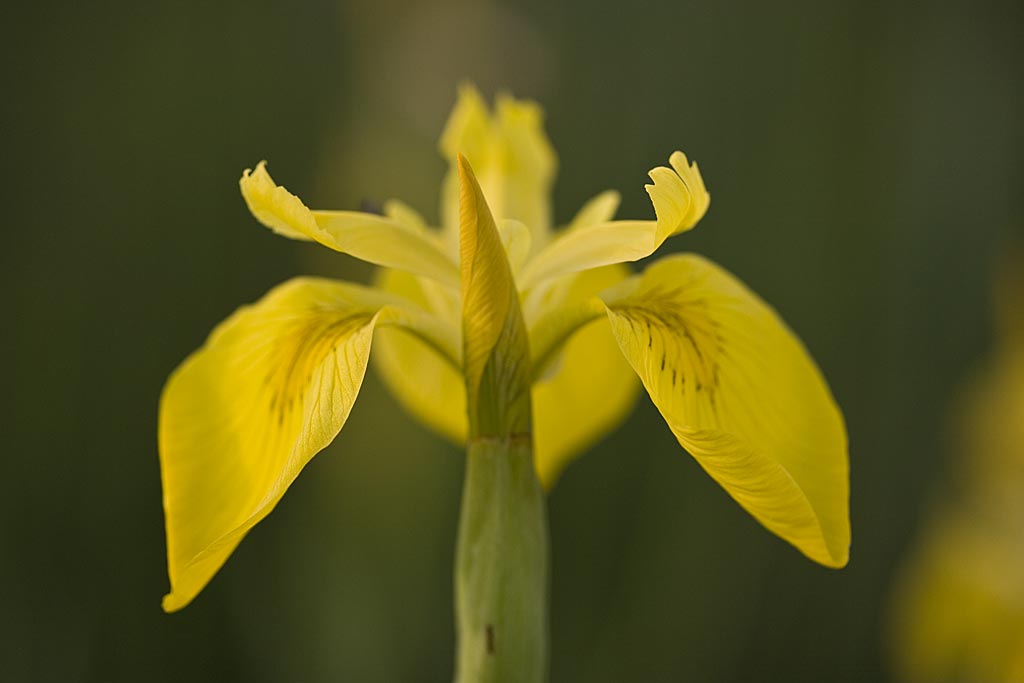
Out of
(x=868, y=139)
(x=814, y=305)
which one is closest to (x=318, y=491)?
(x=814, y=305)

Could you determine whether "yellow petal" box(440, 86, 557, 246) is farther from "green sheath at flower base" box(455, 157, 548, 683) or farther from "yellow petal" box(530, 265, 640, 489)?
"green sheath at flower base" box(455, 157, 548, 683)

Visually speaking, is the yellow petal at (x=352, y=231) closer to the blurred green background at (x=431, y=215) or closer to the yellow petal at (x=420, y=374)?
the yellow petal at (x=420, y=374)

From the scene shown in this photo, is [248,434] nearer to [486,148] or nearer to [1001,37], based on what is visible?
[486,148]

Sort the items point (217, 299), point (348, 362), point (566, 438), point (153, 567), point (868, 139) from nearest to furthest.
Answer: point (348, 362), point (566, 438), point (153, 567), point (217, 299), point (868, 139)

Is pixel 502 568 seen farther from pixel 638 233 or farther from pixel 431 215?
pixel 431 215

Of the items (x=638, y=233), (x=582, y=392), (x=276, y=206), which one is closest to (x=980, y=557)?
(x=582, y=392)
